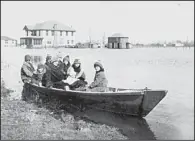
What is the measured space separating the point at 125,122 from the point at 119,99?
75cm

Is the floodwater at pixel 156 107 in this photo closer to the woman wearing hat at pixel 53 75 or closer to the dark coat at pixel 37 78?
the woman wearing hat at pixel 53 75

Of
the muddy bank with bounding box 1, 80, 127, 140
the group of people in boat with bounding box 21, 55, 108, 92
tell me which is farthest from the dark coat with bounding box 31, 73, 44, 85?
the muddy bank with bounding box 1, 80, 127, 140

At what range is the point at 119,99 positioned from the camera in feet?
28.4

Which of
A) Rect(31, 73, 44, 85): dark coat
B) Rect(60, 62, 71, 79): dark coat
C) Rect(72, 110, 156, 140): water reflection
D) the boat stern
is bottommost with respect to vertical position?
Rect(72, 110, 156, 140): water reflection

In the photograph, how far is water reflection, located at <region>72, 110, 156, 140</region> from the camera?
7547mm

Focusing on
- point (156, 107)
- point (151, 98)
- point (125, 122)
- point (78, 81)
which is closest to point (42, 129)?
point (125, 122)

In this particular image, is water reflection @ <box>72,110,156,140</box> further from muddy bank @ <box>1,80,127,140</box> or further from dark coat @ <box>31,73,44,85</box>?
dark coat @ <box>31,73,44,85</box>

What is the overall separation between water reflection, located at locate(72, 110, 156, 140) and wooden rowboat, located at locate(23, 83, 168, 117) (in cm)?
18

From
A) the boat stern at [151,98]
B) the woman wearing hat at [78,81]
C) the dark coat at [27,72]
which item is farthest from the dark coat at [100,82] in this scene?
the dark coat at [27,72]

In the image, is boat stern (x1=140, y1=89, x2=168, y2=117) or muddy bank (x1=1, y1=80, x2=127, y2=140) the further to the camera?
boat stern (x1=140, y1=89, x2=168, y2=117)

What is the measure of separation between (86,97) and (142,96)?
1.85m

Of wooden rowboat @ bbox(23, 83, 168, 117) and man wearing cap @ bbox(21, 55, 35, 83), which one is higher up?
man wearing cap @ bbox(21, 55, 35, 83)

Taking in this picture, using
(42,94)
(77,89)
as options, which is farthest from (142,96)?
(42,94)

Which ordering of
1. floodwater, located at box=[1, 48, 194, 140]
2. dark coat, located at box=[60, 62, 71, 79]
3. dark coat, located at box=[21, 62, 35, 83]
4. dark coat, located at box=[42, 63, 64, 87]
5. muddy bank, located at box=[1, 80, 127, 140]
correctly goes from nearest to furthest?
1. muddy bank, located at box=[1, 80, 127, 140]
2. floodwater, located at box=[1, 48, 194, 140]
3. dark coat, located at box=[42, 63, 64, 87]
4. dark coat, located at box=[60, 62, 71, 79]
5. dark coat, located at box=[21, 62, 35, 83]
